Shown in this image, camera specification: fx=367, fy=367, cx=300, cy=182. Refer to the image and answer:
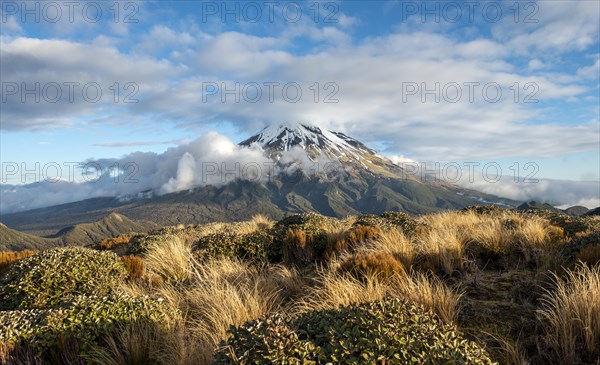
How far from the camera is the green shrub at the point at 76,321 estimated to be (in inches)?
195

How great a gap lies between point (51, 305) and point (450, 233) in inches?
362

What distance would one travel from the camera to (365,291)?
5781 mm

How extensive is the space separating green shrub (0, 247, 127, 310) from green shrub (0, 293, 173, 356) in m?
1.64

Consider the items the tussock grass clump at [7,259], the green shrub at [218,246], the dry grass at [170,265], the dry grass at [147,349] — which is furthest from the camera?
the tussock grass clump at [7,259]

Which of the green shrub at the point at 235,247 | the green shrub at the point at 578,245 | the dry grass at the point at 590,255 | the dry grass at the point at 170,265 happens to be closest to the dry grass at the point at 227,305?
the dry grass at the point at 170,265

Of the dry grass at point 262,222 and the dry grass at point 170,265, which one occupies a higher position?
the dry grass at point 170,265

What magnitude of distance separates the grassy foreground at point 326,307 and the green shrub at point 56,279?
0.03m

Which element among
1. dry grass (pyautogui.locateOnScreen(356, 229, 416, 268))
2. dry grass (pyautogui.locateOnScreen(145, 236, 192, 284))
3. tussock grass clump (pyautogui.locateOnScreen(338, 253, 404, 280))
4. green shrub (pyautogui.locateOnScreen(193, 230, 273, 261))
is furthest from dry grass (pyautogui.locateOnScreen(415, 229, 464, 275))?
dry grass (pyautogui.locateOnScreen(145, 236, 192, 284))

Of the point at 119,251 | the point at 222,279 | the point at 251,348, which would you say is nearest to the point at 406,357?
the point at 251,348

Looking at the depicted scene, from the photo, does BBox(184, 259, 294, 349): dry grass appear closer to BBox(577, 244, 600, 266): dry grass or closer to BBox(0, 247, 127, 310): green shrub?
BBox(0, 247, 127, 310): green shrub

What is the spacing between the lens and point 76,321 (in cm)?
510

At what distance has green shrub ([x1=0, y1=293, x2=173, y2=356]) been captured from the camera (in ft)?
16.3

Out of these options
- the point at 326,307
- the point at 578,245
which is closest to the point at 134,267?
the point at 326,307

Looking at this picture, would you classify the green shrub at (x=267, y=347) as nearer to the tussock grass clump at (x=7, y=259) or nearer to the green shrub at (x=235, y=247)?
the green shrub at (x=235, y=247)
